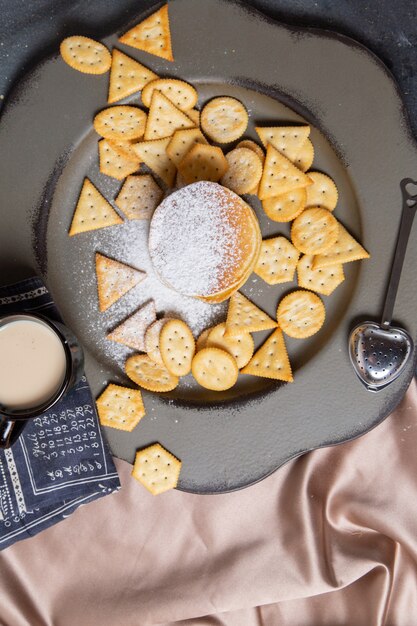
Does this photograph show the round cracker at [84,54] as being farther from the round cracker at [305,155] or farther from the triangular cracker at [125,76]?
the round cracker at [305,155]

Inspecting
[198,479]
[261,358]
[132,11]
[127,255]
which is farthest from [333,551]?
[132,11]

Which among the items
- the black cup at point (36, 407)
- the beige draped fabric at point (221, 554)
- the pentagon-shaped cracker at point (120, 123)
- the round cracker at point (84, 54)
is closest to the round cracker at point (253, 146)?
the pentagon-shaped cracker at point (120, 123)

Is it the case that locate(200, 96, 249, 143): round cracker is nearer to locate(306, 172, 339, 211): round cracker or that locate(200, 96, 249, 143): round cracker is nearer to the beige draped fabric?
locate(306, 172, 339, 211): round cracker

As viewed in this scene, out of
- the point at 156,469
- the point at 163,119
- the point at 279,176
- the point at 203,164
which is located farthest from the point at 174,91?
the point at 156,469

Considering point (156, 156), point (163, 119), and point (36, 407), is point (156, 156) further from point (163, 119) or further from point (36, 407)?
point (36, 407)

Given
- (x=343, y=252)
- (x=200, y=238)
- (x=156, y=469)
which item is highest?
(x=200, y=238)

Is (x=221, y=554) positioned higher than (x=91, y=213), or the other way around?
(x=91, y=213)

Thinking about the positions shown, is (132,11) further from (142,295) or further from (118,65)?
(142,295)
